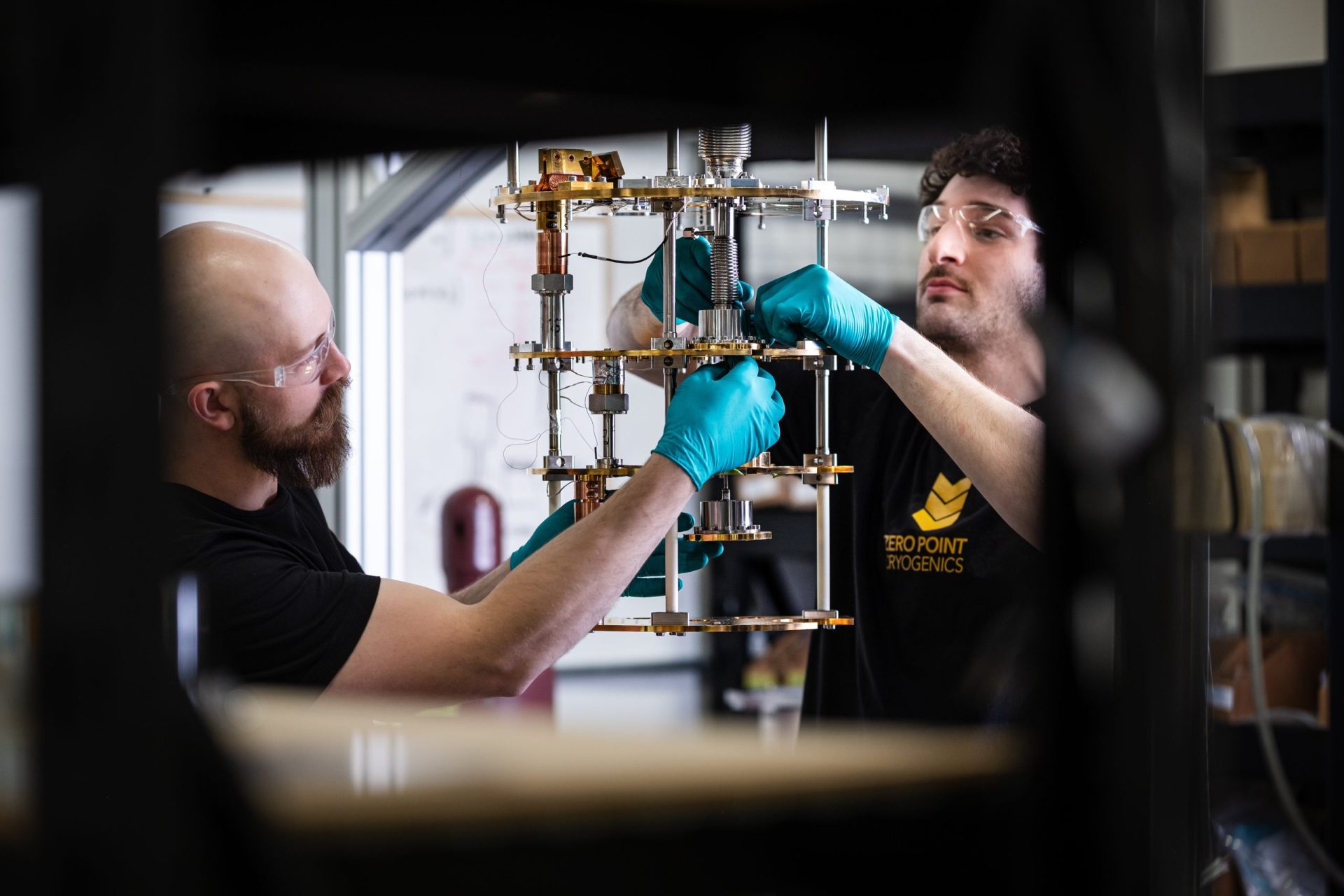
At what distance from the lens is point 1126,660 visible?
0.76 feet

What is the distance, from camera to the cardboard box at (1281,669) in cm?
136

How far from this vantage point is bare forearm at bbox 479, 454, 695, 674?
678 mm

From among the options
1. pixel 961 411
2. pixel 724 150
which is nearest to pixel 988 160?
pixel 724 150

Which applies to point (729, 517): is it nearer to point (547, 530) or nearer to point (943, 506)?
point (547, 530)

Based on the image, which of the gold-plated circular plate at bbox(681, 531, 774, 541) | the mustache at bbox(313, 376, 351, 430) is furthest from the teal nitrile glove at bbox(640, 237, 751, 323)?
the mustache at bbox(313, 376, 351, 430)

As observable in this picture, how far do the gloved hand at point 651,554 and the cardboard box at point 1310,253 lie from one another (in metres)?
0.89

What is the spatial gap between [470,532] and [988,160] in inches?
68.8

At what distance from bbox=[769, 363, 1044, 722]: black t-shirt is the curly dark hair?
0.75ft

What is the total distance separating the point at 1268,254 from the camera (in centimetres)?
139

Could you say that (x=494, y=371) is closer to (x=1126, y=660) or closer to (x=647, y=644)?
(x=647, y=644)

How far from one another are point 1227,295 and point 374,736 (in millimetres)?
1581

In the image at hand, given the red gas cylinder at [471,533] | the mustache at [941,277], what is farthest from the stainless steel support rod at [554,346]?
the red gas cylinder at [471,533]

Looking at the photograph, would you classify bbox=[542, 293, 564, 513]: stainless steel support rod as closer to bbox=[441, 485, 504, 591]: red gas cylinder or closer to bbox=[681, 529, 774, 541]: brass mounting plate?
bbox=[681, 529, 774, 541]: brass mounting plate

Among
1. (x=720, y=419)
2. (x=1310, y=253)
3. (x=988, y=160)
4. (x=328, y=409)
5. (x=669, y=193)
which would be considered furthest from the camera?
(x=1310, y=253)
